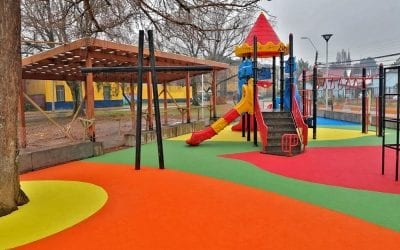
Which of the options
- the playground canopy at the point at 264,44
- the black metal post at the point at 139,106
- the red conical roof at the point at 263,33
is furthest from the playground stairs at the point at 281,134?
the black metal post at the point at 139,106

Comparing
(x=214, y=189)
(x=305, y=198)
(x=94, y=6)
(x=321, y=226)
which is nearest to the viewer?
(x=321, y=226)

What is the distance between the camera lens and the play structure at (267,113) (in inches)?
510

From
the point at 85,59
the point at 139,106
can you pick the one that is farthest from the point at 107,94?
the point at 139,106

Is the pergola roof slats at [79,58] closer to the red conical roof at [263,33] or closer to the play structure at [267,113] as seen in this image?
the red conical roof at [263,33]

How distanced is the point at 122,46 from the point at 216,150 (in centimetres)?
468

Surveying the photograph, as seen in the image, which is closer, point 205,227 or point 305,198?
point 205,227

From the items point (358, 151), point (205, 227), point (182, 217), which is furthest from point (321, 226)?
point (358, 151)

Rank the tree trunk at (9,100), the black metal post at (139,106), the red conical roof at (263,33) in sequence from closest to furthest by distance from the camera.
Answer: the tree trunk at (9,100) < the black metal post at (139,106) < the red conical roof at (263,33)

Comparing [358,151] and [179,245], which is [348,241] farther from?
[358,151]

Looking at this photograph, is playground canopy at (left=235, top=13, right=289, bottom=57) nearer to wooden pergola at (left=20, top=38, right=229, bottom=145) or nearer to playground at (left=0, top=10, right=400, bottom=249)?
playground at (left=0, top=10, right=400, bottom=249)

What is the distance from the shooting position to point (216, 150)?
13.8 metres

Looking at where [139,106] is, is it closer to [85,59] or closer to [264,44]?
[85,59]

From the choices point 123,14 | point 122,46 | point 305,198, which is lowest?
point 305,198

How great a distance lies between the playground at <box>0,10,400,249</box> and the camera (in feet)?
16.9
